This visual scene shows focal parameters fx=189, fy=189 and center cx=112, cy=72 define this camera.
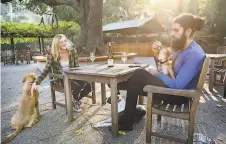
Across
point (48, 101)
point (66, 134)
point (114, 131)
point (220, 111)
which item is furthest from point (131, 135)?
point (48, 101)

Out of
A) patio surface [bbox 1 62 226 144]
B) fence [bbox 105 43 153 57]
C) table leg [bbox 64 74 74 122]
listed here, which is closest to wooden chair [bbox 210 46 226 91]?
patio surface [bbox 1 62 226 144]

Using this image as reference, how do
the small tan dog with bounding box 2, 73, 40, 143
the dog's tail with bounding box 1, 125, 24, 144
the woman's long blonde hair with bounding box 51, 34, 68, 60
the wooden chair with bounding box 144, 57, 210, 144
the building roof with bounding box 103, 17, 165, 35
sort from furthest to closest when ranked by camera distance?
the building roof with bounding box 103, 17, 165, 35, the woman's long blonde hair with bounding box 51, 34, 68, 60, the small tan dog with bounding box 2, 73, 40, 143, the dog's tail with bounding box 1, 125, 24, 144, the wooden chair with bounding box 144, 57, 210, 144

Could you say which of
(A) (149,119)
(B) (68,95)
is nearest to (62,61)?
(B) (68,95)

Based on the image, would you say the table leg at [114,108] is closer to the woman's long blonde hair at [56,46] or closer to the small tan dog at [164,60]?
the small tan dog at [164,60]

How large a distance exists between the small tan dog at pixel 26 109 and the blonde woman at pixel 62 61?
0.48 metres

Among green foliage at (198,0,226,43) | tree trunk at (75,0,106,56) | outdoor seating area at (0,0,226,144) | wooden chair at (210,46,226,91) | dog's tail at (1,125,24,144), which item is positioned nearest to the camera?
outdoor seating area at (0,0,226,144)

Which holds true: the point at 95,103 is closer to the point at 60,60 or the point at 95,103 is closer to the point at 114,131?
the point at 60,60

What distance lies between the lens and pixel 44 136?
2932mm

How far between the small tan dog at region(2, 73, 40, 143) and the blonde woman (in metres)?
0.48

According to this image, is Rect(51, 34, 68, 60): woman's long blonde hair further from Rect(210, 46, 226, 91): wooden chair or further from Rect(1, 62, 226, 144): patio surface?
Rect(210, 46, 226, 91): wooden chair

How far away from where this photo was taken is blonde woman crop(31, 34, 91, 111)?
376 cm

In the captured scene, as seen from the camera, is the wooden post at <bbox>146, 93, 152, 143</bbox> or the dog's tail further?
the dog's tail

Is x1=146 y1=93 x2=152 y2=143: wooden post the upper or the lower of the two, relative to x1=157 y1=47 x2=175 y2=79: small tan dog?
lower

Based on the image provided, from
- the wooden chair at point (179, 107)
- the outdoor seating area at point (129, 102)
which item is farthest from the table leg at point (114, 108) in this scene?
the wooden chair at point (179, 107)
